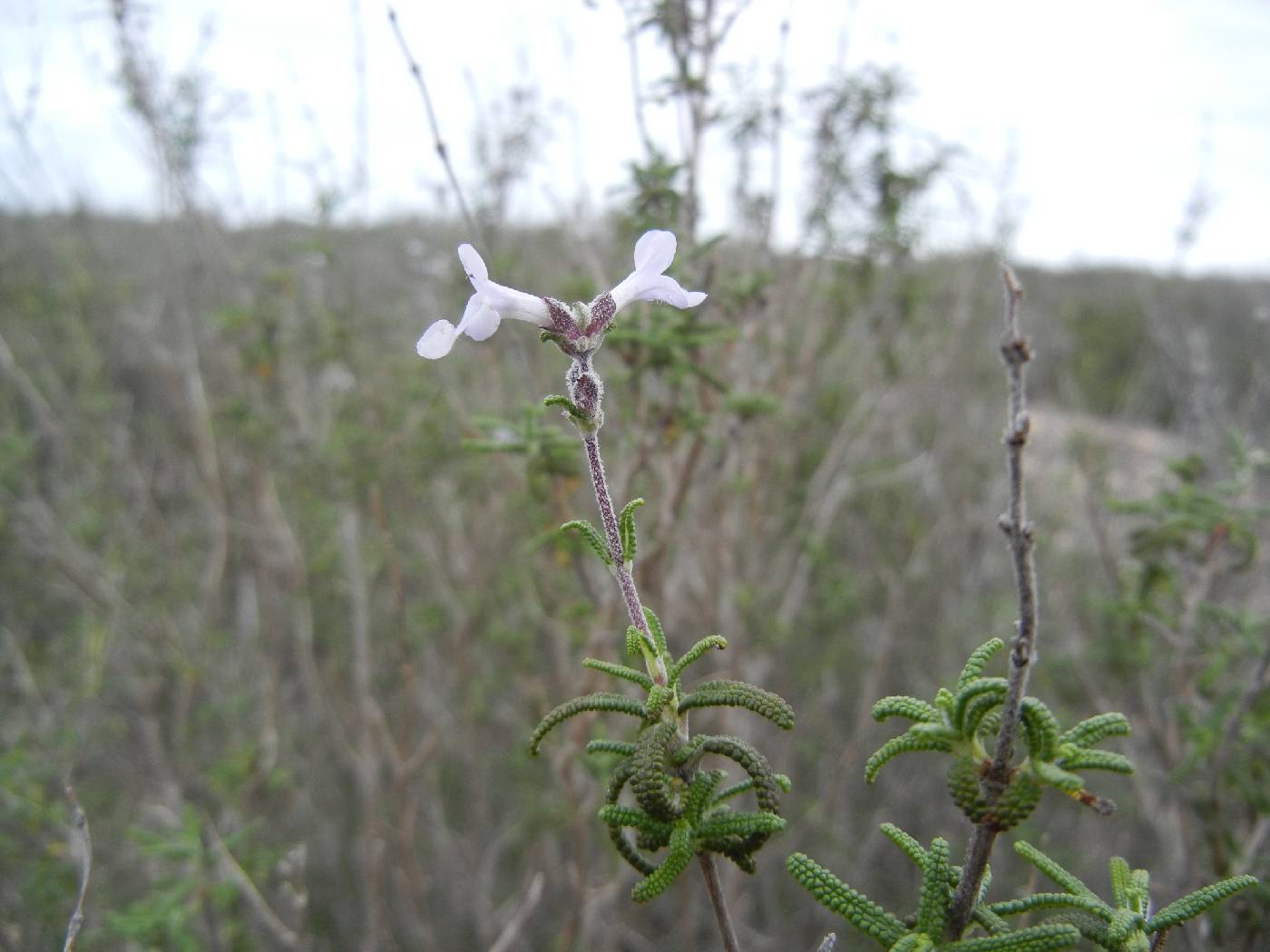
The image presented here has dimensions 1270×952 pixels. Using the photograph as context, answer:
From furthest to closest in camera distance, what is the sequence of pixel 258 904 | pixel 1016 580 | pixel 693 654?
pixel 258 904
pixel 693 654
pixel 1016 580

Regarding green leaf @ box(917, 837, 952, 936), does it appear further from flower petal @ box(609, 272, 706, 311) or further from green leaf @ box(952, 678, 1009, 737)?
flower petal @ box(609, 272, 706, 311)

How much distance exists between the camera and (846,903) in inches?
35.9

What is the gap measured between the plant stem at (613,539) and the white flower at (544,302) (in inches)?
2.4

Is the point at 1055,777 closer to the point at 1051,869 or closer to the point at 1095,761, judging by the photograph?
the point at 1095,761

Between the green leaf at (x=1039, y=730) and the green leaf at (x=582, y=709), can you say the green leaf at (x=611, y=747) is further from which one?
the green leaf at (x=1039, y=730)

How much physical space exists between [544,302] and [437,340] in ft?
0.47

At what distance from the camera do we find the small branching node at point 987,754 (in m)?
0.78

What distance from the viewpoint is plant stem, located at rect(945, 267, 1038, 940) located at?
65 cm

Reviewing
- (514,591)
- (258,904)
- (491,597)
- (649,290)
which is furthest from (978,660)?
(491,597)

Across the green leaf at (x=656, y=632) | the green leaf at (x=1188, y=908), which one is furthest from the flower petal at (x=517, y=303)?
the green leaf at (x=1188, y=908)

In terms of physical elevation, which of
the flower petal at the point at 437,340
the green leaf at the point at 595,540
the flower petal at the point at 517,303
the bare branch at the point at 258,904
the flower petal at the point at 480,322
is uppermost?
the flower petal at the point at 517,303

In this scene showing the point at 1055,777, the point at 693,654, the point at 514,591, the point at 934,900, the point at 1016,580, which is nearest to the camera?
the point at 1016,580

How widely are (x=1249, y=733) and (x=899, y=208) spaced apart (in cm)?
220

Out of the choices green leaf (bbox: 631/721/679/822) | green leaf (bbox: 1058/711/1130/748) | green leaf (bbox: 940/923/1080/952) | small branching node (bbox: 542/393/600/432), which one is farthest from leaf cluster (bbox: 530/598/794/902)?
green leaf (bbox: 1058/711/1130/748)
